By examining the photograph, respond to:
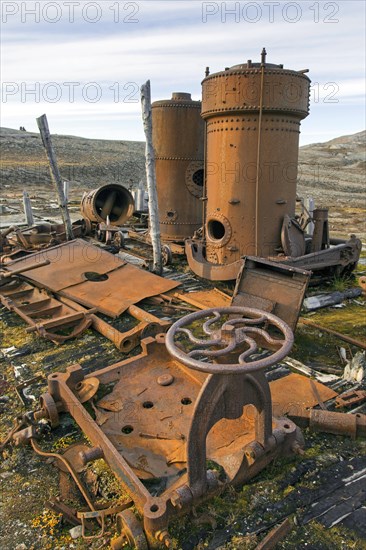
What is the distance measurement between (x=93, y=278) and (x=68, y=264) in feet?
2.06

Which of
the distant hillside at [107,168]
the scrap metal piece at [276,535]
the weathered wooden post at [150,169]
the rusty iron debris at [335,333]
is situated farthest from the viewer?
the distant hillside at [107,168]

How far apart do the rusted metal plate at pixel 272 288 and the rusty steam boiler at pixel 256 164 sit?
103 centimetres

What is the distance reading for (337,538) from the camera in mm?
2793

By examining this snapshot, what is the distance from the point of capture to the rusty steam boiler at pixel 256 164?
291 inches

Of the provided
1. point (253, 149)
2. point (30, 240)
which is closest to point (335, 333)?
point (253, 149)

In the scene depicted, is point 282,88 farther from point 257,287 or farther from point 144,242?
point 144,242

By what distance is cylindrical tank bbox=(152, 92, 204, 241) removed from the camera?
10.9 metres

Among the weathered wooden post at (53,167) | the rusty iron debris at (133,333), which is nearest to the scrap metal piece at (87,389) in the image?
the rusty iron debris at (133,333)

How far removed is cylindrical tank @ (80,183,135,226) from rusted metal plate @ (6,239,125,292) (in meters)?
3.90

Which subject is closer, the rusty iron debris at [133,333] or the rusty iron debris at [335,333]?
the rusty iron debris at [133,333]

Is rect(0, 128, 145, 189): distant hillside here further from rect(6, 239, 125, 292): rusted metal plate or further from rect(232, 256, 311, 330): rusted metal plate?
rect(232, 256, 311, 330): rusted metal plate

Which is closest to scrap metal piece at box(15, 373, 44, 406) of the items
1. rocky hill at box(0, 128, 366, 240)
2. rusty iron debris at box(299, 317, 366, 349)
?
rusty iron debris at box(299, 317, 366, 349)

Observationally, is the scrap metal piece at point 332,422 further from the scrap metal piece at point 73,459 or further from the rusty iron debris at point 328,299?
the rusty iron debris at point 328,299

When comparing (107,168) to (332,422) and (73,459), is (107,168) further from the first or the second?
(332,422)
